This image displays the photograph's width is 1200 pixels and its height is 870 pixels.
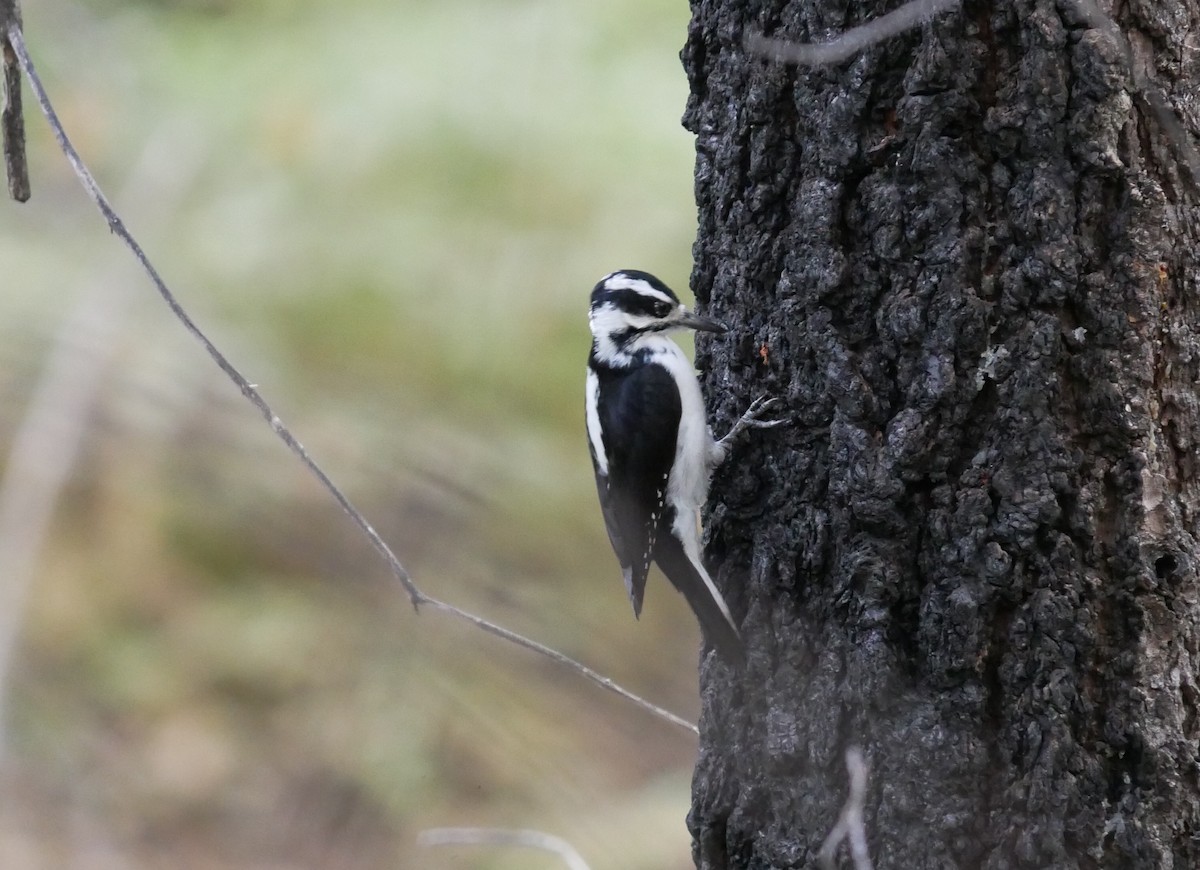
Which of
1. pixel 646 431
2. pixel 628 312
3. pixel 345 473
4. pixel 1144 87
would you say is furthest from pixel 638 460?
pixel 345 473

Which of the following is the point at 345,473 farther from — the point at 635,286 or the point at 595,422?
the point at 635,286

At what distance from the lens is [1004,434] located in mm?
2049

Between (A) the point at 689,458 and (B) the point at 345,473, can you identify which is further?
(B) the point at 345,473

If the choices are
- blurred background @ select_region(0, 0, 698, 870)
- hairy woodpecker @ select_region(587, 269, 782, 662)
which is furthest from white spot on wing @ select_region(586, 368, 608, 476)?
blurred background @ select_region(0, 0, 698, 870)

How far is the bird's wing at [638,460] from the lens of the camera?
10.8 ft

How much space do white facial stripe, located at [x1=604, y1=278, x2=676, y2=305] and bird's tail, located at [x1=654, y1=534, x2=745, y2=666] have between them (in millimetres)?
768

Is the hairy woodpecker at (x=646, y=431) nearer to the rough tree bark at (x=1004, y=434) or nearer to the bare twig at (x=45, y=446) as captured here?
the rough tree bark at (x=1004, y=434)

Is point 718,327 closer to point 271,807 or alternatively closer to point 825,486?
point 825,486

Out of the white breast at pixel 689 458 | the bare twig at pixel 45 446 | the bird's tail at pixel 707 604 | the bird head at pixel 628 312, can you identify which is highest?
the bare twig at pixel 45 446

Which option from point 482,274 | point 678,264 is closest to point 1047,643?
point 678,264

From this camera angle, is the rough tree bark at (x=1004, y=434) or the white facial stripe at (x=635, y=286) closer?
the rough tree bark at (x=1004, y=434)

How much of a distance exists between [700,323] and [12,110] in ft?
4.89

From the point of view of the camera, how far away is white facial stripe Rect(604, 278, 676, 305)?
3.43 m

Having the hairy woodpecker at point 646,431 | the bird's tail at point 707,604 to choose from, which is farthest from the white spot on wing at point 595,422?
the bird's tail at point 707,604
